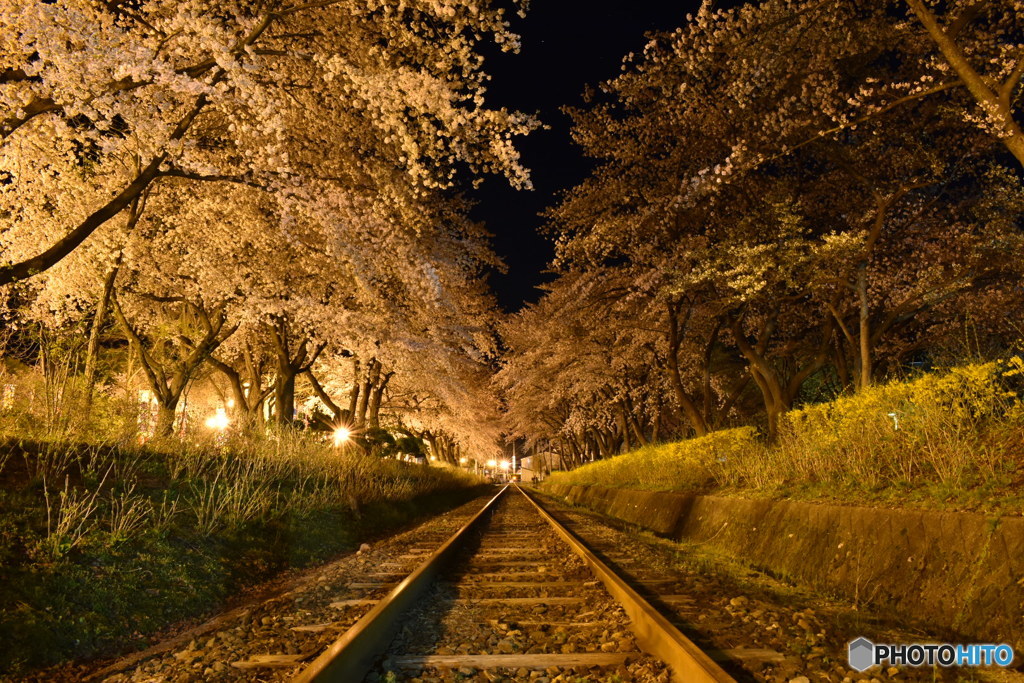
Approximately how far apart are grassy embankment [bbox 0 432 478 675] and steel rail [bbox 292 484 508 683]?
6.66 feet

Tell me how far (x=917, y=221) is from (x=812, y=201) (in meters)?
2.68

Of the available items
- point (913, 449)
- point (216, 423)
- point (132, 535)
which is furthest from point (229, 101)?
point (913, 449)

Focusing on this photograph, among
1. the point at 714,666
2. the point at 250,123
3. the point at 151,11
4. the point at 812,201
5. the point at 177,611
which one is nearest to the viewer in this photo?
the point at 714,666

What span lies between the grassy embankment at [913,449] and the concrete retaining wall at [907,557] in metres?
0.24

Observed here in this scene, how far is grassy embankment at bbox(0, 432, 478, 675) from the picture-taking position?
5.06 m

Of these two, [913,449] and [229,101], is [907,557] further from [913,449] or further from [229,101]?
[229,101]

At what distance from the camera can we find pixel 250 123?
35.3ft

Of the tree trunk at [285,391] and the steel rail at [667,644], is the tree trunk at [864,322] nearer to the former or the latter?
the steel rail at [667,644]

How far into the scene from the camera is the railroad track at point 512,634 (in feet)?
13.3

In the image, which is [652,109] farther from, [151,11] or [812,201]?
[151,11]

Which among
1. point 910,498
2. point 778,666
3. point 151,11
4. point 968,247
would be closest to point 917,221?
point 968,247

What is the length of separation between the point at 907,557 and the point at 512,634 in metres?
3.49

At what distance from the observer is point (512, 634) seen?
503cm

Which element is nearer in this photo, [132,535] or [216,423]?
[132,535]
